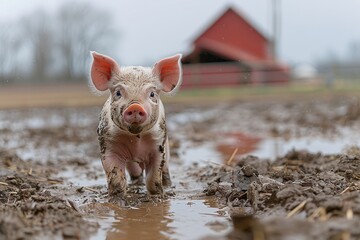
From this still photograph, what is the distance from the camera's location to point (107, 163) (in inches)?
211

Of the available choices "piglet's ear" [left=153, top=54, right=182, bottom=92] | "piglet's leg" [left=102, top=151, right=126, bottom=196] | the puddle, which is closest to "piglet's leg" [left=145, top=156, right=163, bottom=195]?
"piglet's leg" [left=102, top=151, right=126, bottom=196]

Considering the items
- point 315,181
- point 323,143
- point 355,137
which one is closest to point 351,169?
point 315,181

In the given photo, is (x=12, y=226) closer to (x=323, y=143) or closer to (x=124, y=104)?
A: (x=124, y=104)

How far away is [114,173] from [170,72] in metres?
1.09

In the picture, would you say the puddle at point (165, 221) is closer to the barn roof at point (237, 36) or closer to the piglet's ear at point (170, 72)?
the piglet's ear at point (170, 72)

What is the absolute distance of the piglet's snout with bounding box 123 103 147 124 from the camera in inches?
187

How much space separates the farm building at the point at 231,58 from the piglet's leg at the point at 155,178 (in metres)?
23.4

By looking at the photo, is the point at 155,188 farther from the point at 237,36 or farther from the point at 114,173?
the point at 237,36

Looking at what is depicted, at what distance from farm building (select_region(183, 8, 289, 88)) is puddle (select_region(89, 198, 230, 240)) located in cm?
2402

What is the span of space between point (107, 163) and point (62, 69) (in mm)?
66058

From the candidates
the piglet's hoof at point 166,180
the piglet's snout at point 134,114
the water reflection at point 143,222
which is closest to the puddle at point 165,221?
the water reflection at point 143,222

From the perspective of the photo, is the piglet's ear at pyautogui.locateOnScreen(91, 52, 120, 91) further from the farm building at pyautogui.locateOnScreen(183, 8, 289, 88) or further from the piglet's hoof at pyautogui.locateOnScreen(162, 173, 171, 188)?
the farm building at pyautogui.locateOnScreen(183, 8, 289, 88)

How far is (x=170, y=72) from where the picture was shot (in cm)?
573

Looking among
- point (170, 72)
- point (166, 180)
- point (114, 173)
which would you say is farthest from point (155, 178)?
point (170, 72)
